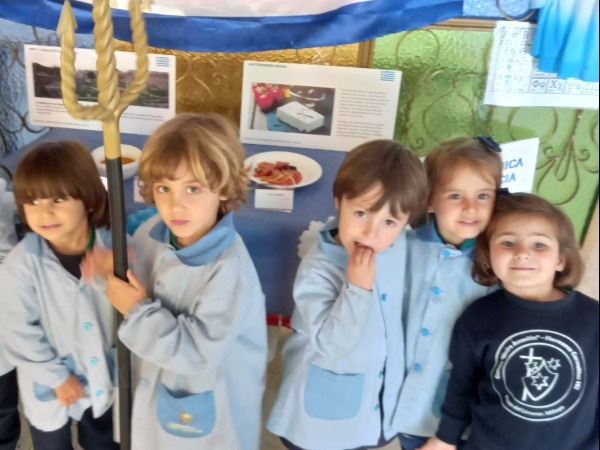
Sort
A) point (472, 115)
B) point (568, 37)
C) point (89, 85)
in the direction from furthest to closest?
point (472, 115) < point (89, 85) < point (568, 37)

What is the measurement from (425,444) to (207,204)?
0.67 m

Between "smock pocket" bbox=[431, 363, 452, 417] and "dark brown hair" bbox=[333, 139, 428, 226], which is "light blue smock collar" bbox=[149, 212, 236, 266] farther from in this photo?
"smock pocket" bbox=[431, 363, 452, 417]

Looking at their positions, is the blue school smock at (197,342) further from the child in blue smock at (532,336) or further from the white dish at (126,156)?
the child in blue smock at (532,336)

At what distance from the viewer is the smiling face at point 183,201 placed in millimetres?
882

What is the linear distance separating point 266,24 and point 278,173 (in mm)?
429

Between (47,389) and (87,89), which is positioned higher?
(87,89)

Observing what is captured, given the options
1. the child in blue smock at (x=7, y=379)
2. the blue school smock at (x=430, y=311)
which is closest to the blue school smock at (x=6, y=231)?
the child in blue smock at (x=7, y=379)

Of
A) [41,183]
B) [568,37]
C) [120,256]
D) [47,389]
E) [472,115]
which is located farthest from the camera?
[472,115]

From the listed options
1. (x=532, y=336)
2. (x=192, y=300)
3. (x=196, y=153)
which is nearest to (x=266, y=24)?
(x=196, y=153)

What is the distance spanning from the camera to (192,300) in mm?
930

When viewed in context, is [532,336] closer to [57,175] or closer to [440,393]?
[440,393]

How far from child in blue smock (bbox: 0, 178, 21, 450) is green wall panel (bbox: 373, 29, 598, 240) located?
1096mm

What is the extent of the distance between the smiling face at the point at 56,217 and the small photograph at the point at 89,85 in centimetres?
58

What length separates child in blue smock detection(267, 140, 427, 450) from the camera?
89 cm
